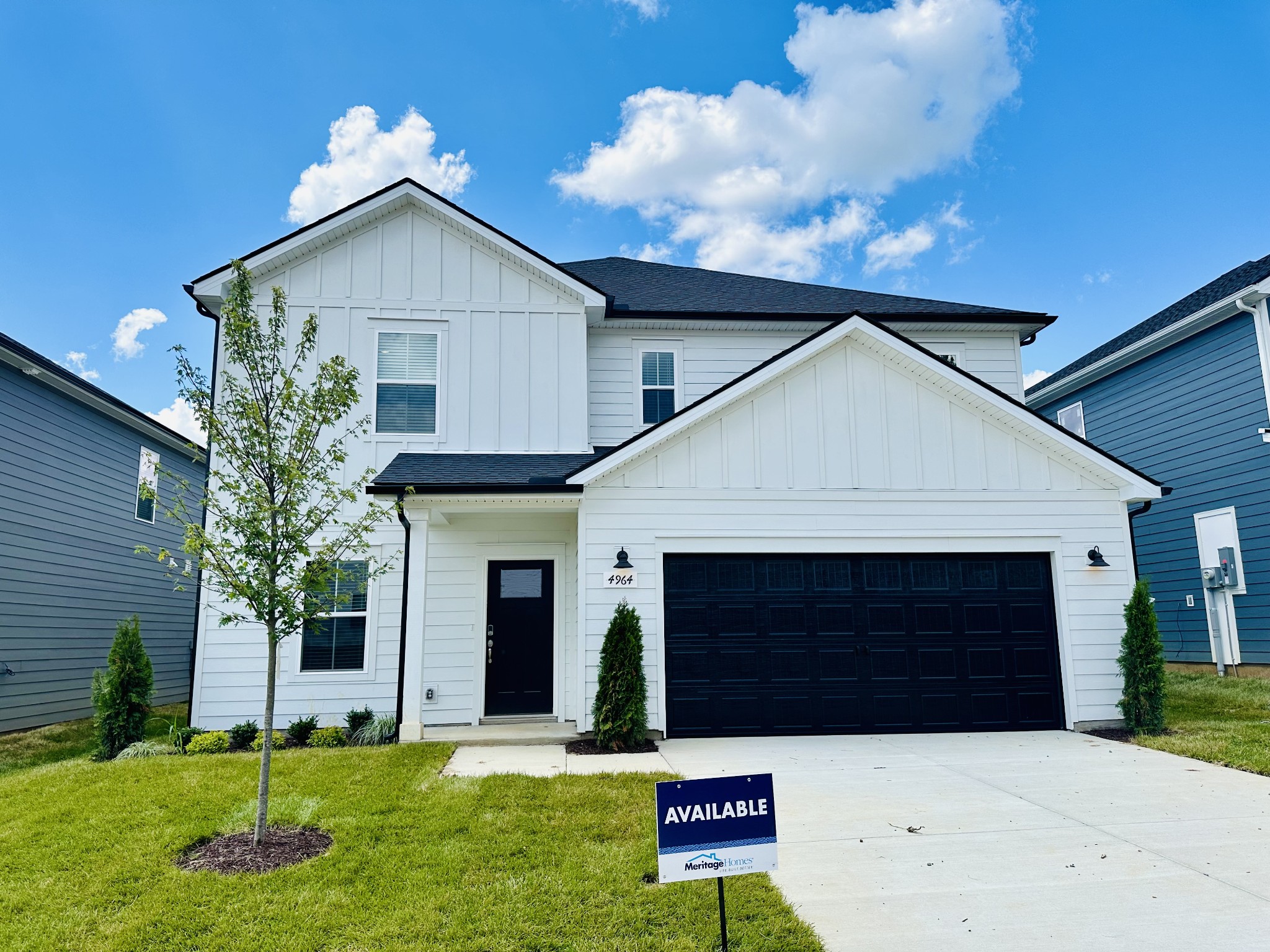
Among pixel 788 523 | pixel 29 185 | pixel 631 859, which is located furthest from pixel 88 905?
pixel 29 185

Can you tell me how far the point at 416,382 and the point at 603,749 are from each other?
5.95m

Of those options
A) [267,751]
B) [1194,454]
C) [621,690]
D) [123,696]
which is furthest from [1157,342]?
[123,696]

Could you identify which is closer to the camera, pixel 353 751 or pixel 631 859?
pixel 631 859

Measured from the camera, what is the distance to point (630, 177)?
19969 mm

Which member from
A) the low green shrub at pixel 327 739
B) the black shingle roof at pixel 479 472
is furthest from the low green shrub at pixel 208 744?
the black shingle roof at pixel 479 472

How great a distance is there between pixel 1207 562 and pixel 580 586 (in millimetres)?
11933

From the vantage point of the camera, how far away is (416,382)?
1108 centimetres

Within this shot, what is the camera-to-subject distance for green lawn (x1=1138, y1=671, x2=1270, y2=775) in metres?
7.71

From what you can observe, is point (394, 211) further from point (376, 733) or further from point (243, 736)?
point (243, 736)

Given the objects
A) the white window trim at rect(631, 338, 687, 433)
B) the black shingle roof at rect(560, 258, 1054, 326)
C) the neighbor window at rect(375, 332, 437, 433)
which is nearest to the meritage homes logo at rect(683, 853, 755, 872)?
the neighbor window at rect(375, 332, 437, 433)

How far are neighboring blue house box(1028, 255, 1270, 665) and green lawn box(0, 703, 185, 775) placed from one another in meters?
16.6

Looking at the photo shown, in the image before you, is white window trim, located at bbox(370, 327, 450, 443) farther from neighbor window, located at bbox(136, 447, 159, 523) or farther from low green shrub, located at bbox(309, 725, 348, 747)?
neighbor window, located at bbox(136, 447, 159, 523)

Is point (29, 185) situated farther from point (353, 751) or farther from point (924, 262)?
point (924, 262)

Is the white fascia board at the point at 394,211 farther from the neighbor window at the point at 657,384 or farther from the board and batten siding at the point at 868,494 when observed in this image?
the board and batten siding at the point at 868,494
